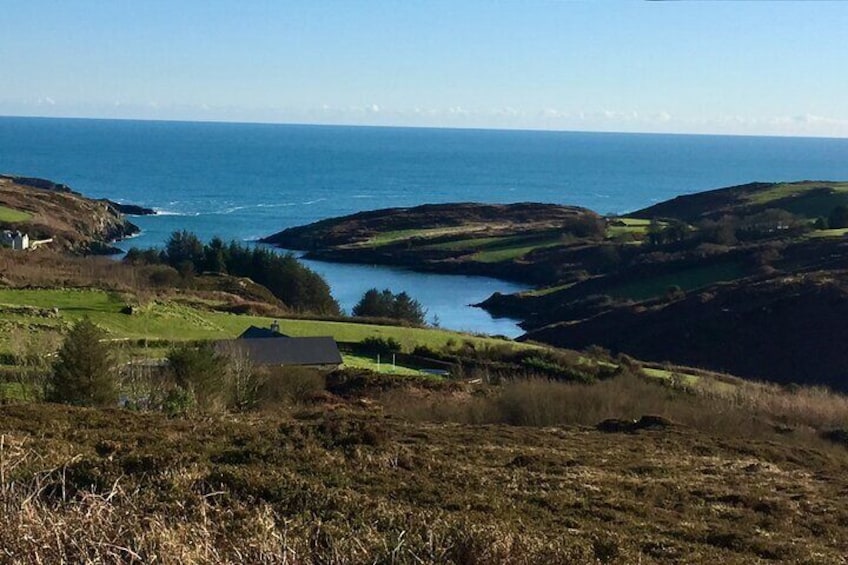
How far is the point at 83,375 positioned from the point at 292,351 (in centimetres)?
1282

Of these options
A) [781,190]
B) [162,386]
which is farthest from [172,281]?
[781,190]

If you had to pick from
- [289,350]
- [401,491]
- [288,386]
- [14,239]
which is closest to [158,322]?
[289,350]

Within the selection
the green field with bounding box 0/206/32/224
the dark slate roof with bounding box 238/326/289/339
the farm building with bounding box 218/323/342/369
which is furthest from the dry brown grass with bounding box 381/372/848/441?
the green field with bounding box 0/206/32/224

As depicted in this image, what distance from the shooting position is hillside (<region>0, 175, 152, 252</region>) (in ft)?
270

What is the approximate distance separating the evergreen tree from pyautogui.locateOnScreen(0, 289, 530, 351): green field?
1296 centimetres

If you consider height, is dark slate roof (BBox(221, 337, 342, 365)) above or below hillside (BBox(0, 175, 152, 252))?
above

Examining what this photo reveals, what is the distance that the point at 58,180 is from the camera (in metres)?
164

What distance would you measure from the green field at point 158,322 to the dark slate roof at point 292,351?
4616 mm

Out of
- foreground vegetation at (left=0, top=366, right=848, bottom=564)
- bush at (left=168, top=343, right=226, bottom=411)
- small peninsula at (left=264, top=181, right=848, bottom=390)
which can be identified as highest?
foreground vegetation at (left=0, top=366, right=848, bottom=564)

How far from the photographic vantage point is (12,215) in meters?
84.9

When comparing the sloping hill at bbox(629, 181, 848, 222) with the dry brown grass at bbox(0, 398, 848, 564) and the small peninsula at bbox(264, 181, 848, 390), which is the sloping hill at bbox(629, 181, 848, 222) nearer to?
the small peninsula at bbox(264, 181, 848, 390)

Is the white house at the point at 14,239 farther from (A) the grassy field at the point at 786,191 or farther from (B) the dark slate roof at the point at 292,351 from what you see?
(A) the grassy field at the point at 786,191

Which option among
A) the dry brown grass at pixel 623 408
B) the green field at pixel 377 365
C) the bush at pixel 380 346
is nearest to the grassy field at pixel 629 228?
the bush at pixel 380 346

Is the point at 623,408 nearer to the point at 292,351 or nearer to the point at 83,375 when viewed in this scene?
the point at 292,351
